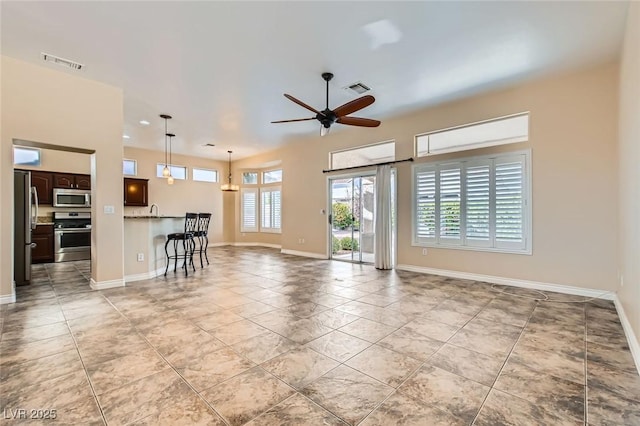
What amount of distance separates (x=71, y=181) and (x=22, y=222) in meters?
3.27

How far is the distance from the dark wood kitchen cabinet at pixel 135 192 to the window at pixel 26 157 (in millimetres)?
1851

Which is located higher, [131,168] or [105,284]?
[131,168]

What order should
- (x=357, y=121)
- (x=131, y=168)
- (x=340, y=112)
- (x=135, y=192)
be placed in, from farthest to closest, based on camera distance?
(x=131, y=168) → (x=135, y=192) → (x=357, y=121) → (x=340, y=112)

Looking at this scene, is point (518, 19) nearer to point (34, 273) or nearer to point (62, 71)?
point (62, 71)

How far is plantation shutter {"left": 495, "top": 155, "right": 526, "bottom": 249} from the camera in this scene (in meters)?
4.52

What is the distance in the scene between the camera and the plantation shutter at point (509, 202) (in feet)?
14.8

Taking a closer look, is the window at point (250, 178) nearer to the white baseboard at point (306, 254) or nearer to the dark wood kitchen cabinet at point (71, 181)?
the white baseboard at point (306, 254)

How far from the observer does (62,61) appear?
3.74m

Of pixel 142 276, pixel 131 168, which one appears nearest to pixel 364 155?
pixel 142 276

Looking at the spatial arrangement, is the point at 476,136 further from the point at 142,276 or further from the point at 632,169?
the point at 142,276

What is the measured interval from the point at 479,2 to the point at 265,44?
2.28 m

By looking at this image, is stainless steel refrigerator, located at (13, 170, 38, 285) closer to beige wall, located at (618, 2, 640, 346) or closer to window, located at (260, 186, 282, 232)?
window, located at (260, 186, 282, 232)

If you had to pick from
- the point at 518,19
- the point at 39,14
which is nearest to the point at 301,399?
the point at 518,19

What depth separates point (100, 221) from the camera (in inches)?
171
